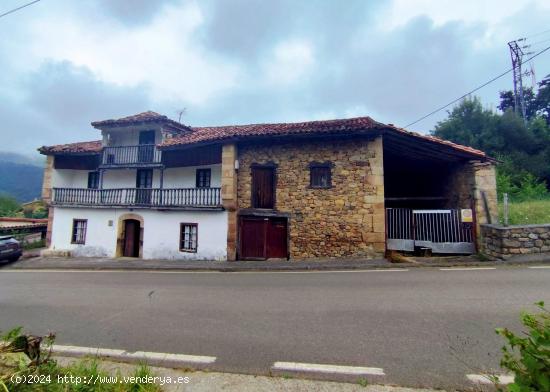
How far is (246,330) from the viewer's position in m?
4.26

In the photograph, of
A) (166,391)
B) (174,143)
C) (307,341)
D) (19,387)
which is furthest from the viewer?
(174,143)

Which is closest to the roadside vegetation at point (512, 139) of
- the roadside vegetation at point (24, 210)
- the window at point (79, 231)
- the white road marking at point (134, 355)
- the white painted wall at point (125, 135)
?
the white road marking at point (134, 355)

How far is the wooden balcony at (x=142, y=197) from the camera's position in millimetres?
12664

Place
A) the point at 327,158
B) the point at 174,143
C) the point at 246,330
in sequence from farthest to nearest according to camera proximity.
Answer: the point at 174,143 → the point at 327,158 → the point at 246,330

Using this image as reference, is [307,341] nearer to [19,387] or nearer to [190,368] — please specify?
[190,368]

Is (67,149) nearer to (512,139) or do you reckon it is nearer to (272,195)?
(272,195)

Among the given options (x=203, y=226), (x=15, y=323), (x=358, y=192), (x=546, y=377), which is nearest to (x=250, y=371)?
(x=546, y=377)

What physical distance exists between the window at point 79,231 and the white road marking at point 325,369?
1555 cm

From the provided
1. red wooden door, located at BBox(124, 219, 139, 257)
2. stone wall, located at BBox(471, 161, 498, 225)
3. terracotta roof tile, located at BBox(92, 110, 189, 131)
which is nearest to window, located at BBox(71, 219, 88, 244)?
red wooden door, located at BBox(124, 219, 139, 257)

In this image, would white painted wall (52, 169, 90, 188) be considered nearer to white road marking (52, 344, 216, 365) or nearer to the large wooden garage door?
the large wooden garage door

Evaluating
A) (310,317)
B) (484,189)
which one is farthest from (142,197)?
(484,189)

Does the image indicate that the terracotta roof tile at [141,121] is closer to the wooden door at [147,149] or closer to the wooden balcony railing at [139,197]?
the wooden door at [147,149]

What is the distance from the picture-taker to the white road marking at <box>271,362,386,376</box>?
302cm

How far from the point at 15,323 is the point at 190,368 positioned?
164 inches
